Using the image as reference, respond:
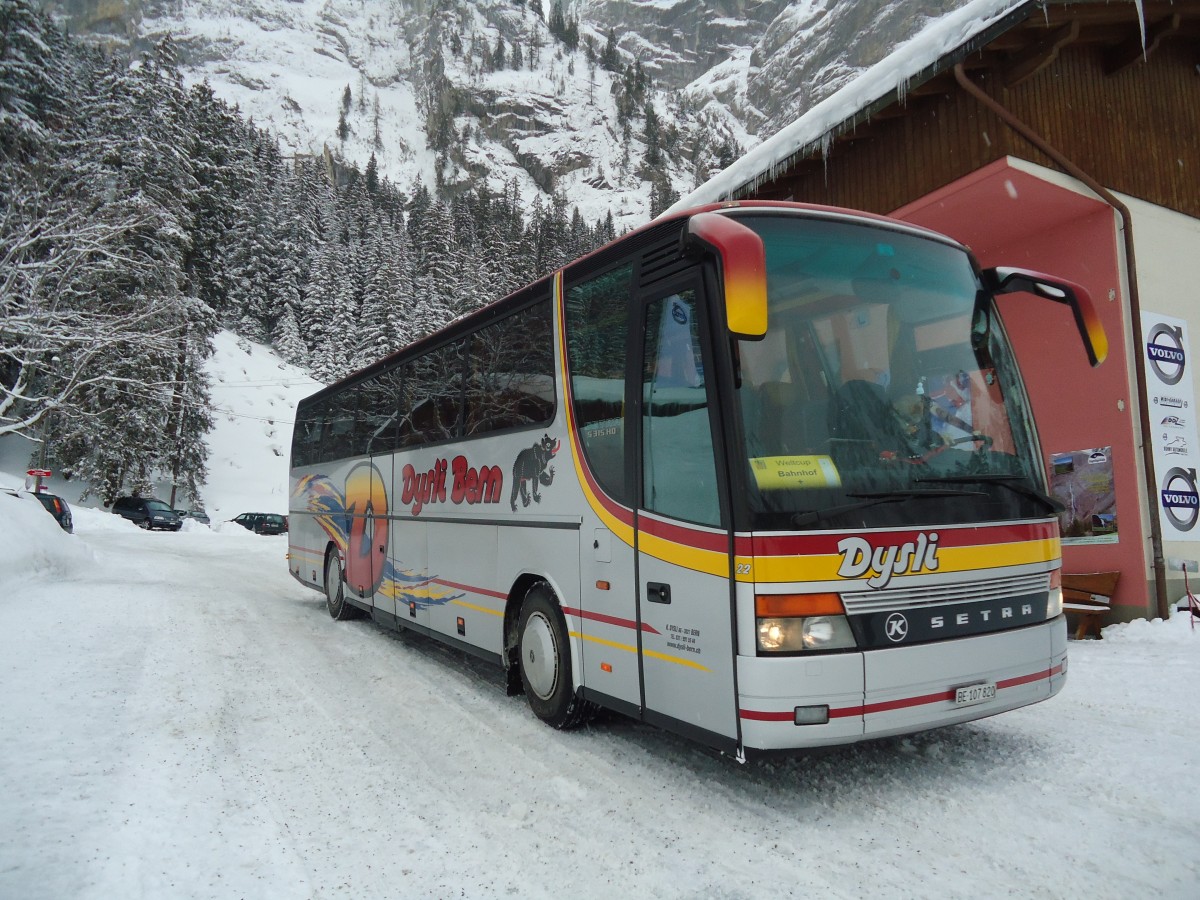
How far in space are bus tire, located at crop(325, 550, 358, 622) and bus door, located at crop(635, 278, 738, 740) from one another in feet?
22.8

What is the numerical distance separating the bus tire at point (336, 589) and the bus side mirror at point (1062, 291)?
8485 mm

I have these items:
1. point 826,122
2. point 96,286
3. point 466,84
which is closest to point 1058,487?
point 826,122

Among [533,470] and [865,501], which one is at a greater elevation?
[533,470]

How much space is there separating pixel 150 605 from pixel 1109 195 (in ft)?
44.7

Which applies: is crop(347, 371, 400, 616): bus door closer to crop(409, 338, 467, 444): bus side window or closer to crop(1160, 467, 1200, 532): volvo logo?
crop(409, 338, 467, 444): bus side window

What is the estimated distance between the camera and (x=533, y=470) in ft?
18.5

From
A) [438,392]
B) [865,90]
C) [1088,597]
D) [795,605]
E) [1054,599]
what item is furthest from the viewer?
[865,90]

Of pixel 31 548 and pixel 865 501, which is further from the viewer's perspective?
pixel 31 548

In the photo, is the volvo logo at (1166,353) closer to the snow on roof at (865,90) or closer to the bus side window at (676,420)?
the snow on roof at (865,90)

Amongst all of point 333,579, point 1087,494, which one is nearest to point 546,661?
point 333,579

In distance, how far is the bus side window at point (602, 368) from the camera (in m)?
4.66

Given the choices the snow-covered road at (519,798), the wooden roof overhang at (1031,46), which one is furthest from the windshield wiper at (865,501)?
the wooden roof overhang at (1031,46)

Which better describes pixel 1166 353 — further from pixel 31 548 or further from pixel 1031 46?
pixel 31 548

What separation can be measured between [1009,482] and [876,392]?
0.96 meters
